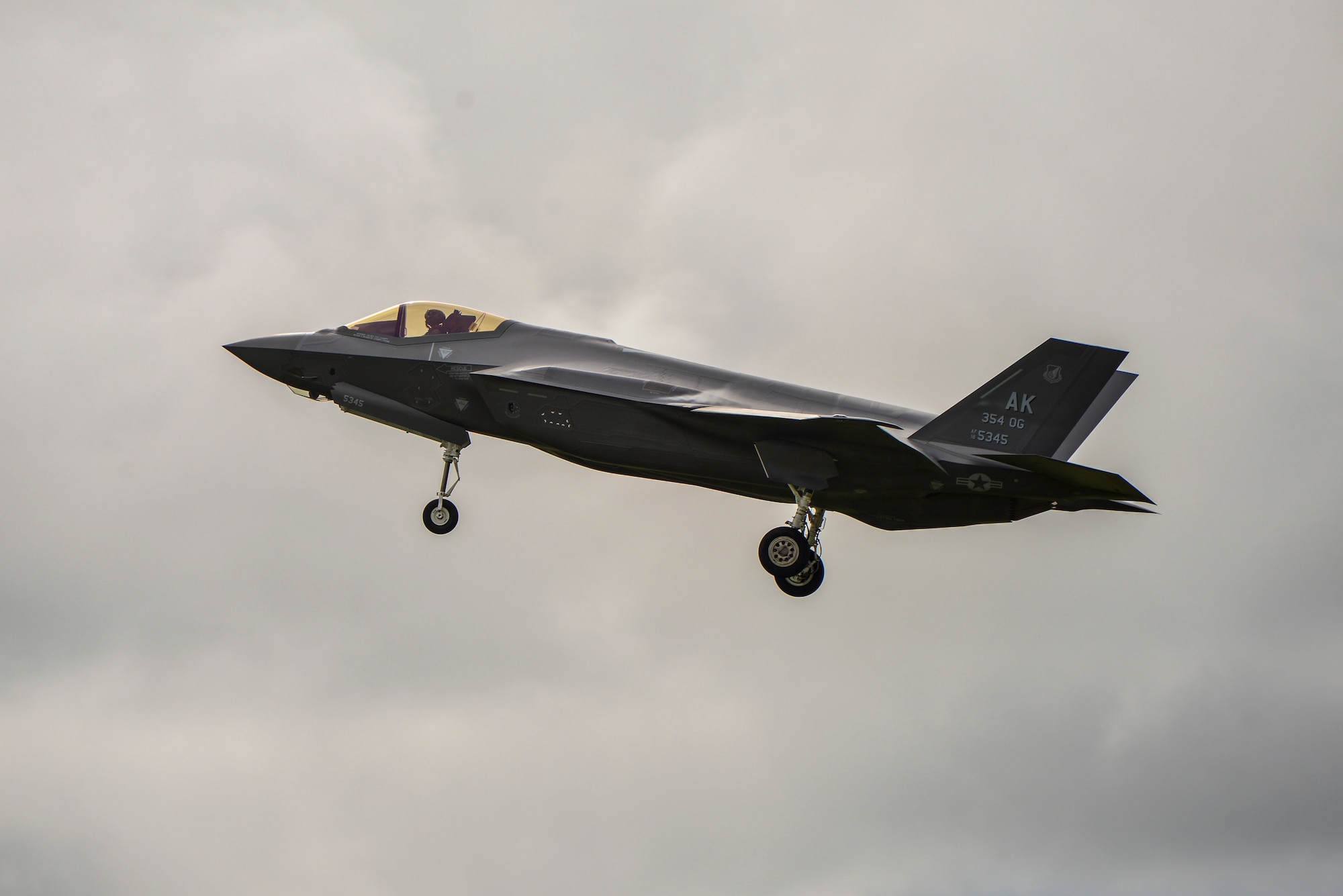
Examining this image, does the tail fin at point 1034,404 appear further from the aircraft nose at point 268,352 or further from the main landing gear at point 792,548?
the aircraft nose at point 268,352

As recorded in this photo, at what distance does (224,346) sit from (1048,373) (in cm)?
1610

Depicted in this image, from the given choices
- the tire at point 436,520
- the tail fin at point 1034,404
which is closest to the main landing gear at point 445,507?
the tire at point 436,520

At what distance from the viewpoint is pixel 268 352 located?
27.3 metres

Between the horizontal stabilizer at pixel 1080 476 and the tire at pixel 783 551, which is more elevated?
the horizontal stabilizer at pixel 1080 476

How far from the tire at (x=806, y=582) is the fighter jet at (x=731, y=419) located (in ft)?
0.09

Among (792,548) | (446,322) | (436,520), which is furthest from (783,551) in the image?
(446,322)

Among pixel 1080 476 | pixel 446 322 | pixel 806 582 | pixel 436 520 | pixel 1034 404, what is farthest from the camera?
pixel 446 322

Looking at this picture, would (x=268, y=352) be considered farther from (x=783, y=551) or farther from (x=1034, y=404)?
(x=1034, y=404)

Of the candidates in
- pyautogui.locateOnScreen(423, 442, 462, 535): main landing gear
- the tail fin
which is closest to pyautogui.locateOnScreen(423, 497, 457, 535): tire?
pyautogui.locateOnScreen(423, 442, 462, 535): main landing gear

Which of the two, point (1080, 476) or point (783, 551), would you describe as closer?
point (1080, 476)

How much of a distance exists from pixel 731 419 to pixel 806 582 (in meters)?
3.60

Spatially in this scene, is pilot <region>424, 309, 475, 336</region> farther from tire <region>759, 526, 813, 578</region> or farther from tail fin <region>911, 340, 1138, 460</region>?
tail fin <region>911, 340, 1138, 460</region>

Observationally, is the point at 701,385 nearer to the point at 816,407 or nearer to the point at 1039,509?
the point at 816,407

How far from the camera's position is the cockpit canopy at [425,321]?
1075 inches
